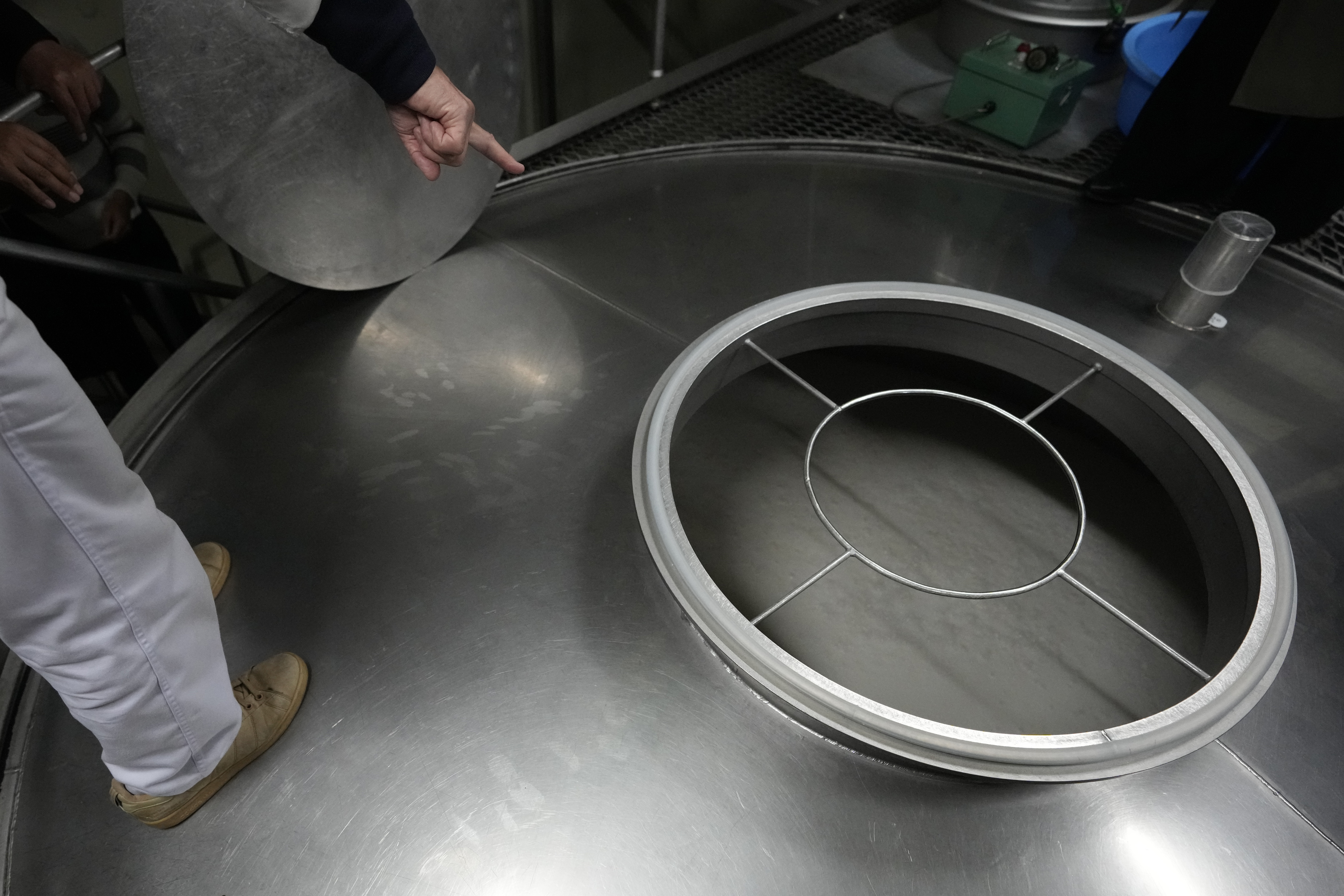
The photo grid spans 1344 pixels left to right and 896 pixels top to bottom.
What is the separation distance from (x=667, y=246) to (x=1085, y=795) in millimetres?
1131

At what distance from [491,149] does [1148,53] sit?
1539mm

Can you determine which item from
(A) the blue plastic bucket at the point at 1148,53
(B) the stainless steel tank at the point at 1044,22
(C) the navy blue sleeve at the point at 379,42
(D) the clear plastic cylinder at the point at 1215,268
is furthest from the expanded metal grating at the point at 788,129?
(C) the navy blue sleeve at the point at 379,42

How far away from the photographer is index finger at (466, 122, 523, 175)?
122 cm

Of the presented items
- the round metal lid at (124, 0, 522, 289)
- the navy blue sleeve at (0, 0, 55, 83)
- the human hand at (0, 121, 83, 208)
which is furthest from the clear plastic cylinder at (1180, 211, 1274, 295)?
the navy blue sleeve at (0, 0, 55, 83)

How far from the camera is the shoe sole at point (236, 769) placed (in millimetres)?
865

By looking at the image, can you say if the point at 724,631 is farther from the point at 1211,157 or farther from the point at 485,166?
the point at 1211,157

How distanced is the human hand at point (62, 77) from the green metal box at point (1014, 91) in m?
1.75

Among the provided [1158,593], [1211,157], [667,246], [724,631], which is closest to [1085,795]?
[724,631]

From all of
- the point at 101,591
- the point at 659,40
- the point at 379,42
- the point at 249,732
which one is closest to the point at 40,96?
the point at 379,42

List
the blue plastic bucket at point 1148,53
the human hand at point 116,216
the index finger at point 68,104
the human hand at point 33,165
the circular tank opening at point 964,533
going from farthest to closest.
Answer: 1. the blue plastic bucket at point 1148,53
2. the human hand at point 116,216
3. the index finger at point 68,104
4. the human hand at point 33,165
5. the circular tank opening at point 964,533

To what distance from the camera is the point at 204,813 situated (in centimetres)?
Answer: 88

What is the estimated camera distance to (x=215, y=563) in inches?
40.4

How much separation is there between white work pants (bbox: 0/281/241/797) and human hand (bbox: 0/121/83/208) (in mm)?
636

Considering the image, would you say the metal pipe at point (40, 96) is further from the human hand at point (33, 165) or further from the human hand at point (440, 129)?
the human hand at point (440, 129)
